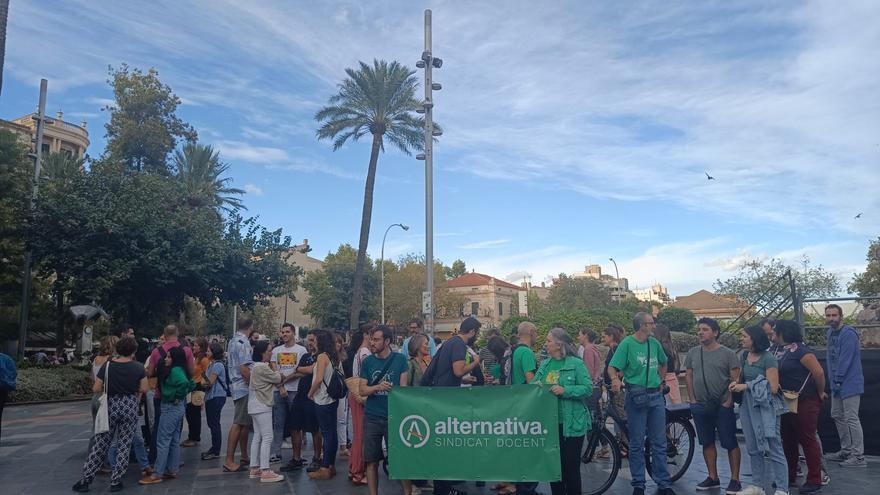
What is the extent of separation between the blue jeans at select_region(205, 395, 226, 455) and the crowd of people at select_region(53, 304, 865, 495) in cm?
3

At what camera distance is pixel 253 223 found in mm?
27453

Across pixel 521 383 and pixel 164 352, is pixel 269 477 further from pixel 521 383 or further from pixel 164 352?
pixel 521 383

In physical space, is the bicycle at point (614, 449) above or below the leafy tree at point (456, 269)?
below

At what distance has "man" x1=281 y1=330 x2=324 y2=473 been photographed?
28.0ft

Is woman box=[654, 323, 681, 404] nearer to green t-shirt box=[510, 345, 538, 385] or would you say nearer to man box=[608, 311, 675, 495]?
man box=[608, 311, 675, 495]

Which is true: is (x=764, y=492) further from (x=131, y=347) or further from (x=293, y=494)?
(x=131, y=347)

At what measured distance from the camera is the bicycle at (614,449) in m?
6.94

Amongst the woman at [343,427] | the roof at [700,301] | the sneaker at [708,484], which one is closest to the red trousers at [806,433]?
the sneaker at [708,484]

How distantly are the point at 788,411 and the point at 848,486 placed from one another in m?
1.45

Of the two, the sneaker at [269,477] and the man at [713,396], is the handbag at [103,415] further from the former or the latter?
the man at [713,396]

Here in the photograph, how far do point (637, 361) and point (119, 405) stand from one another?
19.6ft

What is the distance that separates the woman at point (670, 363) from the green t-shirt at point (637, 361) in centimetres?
160

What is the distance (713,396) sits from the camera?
6.93m

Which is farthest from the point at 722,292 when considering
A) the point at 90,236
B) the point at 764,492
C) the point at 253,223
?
the point at 764,492
